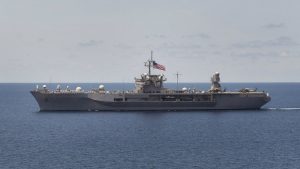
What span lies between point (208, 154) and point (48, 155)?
1905 cm

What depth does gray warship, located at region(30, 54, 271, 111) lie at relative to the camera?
379ft

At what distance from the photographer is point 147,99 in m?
116

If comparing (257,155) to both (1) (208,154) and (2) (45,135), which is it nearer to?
(1) (208,154)

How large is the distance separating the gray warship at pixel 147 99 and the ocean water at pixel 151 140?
2536mm

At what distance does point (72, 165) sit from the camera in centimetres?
6075

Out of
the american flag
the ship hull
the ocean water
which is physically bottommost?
the ocean water

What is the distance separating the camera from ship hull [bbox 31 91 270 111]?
11544 centimetres

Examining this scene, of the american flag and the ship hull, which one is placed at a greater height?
the american flag

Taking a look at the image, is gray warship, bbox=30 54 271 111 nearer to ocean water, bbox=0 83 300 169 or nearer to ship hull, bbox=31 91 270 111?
ship hull, bbox=31 91 270 111

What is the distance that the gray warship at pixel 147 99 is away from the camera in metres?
115

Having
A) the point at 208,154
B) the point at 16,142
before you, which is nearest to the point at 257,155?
the point at 208,154

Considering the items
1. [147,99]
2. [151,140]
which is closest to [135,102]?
[147,99]

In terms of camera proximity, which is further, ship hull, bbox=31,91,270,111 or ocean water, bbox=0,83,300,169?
ship hull, bbox=31,91,270,111

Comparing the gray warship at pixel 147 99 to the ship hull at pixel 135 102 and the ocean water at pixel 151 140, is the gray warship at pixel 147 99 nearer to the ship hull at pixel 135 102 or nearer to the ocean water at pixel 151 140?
the ship hull at pixel 135 102
